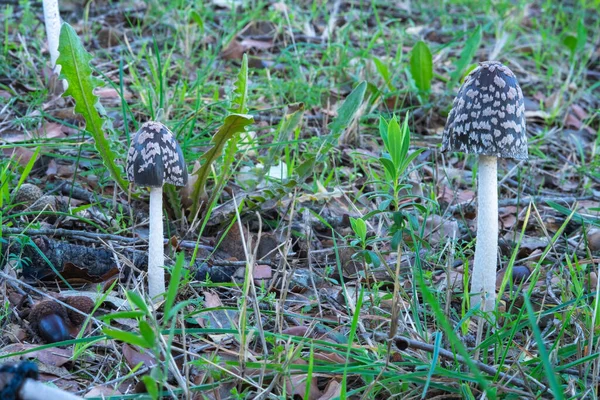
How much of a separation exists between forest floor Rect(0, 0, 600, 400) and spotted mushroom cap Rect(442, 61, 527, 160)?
0.88ft

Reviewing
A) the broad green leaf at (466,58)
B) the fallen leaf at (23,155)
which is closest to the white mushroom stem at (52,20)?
the fallen leaf at (23,155)

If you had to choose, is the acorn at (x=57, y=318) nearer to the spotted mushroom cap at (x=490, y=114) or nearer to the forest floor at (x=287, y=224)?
the forest floor at (x=287, y=224)

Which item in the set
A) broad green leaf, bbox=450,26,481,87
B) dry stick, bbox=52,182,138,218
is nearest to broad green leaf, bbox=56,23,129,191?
dry stick, bbox=52,182,138,218

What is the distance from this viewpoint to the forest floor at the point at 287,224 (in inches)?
96.9

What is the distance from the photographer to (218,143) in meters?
3.41

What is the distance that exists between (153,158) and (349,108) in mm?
1298

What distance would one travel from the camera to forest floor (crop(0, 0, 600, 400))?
8.07 ft

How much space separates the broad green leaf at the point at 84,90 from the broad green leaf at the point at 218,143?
1.34 ft

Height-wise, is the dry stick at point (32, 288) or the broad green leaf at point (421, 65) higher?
the broad green leaf at point (421, 65)

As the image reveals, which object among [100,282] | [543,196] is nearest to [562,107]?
[543,196]

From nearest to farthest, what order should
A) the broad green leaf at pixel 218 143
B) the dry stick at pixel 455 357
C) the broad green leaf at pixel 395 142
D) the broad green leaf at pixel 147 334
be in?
the broad green leaf at pixel 147 334, the dry stick at pixel 455 357, the broad green leaf at pixel 395 142, the broad green leaf at pixel 218 143

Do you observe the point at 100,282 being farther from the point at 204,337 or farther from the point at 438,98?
the point at 438,98

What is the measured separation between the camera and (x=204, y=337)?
2.85 m

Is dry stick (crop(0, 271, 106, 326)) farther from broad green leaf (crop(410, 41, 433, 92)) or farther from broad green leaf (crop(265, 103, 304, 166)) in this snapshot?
broad green leaf (crop(410, 41, 433, 92))
